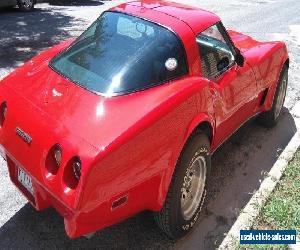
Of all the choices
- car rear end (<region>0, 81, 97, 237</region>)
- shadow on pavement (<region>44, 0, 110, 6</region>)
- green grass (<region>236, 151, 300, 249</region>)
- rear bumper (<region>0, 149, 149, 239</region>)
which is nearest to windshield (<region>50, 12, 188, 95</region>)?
car rear end (<region>0, 81, 97, 237</region>)

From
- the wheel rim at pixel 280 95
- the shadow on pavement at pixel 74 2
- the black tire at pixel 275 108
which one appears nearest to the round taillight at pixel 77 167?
the black tire at pixel 275 108

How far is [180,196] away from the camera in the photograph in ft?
10.9

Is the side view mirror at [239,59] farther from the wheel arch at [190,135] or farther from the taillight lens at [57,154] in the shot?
the taillight lens at [57,154]

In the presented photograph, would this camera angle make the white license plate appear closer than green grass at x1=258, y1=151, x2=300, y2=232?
Yes

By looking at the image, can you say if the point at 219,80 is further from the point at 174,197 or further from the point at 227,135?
the point at 174,197

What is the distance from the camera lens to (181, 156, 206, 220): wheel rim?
354 centimetres

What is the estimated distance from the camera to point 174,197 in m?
3.26

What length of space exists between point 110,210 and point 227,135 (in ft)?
6.56

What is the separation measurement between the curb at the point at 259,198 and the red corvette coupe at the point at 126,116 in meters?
0.37

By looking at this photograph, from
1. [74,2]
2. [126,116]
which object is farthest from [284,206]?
[74,2]

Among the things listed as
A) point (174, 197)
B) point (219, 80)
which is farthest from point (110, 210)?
point (219, 80)

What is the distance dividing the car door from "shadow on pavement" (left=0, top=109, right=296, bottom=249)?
50 cm

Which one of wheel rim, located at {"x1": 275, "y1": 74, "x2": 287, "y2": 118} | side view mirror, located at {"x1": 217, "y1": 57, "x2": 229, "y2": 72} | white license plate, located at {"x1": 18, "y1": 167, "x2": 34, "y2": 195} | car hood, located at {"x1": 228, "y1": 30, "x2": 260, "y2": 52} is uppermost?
side view mirror, located at {"x1": 217, "y1": 57, "x2": 229, "y2": 72}

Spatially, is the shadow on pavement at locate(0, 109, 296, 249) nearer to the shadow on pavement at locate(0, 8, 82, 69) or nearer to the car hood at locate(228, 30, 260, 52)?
the car hood at locate(228, 30, 260, 52)
